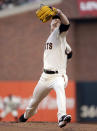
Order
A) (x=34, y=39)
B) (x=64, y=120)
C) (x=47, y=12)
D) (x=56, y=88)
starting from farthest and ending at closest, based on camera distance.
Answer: (x=34, y=39), (x=56, y=88), (x=47, y=12), (x=64, y=120)

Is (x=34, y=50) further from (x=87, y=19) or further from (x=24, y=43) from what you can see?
(x=87, y=19)

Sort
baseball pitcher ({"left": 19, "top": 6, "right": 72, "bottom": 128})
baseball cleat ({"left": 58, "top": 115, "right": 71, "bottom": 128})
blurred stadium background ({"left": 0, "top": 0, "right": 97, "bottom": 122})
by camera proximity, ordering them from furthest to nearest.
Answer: blurred stadium background ({"left": 0, "top": 0, "right": 97, "bottom": 122}) → baseball pitcher ({"left": 19, "top": 6, "right": 72, "bottom": 128}) → baseball cleat ({"left": 58, "top": 115, "right": 71, "bottom": 128})

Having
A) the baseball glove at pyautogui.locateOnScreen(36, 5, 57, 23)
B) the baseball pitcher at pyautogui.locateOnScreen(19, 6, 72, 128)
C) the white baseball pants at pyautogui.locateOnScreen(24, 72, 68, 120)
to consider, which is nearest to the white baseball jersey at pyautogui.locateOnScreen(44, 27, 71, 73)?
the baseball pitcher at pyautogui.locateOnScreen(19, 6, 72, 128)

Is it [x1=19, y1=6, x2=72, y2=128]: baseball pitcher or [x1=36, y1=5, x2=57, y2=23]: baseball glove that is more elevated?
[x1=36, y1=5, x2=57, y2=23]: baseball glove

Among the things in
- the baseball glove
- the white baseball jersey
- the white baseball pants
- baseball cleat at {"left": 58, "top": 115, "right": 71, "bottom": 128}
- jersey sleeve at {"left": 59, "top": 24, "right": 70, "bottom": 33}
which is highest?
the baseball glove

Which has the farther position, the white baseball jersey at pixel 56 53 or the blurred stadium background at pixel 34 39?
the blurred stadium background at pixel 34 39

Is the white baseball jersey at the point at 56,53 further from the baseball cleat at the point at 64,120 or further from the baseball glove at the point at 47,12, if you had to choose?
the baseball cleat at the point at 64,120

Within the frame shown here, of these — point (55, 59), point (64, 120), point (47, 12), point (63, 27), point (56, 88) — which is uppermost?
point (47, 12)

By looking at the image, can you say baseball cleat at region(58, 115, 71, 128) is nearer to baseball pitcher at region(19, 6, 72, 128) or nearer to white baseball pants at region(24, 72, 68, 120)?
white baseball pants at region(24, 72, 68, 120)

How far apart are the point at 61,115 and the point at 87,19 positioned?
8.59 m

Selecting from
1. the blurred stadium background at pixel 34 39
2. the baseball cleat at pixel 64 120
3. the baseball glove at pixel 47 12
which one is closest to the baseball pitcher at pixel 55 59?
the baseball glove at pixel 47 12

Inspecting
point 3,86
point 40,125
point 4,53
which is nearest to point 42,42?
point 4,53

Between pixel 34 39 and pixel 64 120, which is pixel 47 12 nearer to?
pixel 64 120

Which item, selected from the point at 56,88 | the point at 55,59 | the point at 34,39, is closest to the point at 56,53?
the point at 55,59
